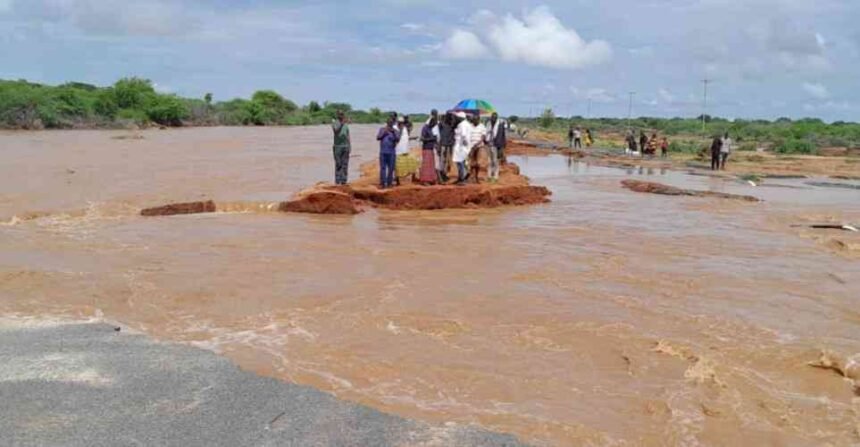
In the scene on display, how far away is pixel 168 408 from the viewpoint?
477 cm

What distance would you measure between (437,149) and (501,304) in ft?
28.7

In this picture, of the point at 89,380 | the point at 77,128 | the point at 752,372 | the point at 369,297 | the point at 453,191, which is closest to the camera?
the point at 89,380

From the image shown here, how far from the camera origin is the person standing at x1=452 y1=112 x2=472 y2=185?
15.6 metres

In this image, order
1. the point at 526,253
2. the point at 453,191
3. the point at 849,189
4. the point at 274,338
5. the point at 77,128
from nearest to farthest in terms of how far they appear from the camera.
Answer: the point at 274,338, the point at 526,253, the point at 453,191, the point at 849,189, the point at 77,128

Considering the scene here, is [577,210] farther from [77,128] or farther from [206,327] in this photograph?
[77,128]

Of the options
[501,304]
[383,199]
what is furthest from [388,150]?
[501,304]

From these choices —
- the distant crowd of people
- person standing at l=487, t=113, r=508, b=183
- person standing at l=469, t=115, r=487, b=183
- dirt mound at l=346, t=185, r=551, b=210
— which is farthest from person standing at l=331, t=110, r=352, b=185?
person standing at l=487, t=113, r=508, b=183

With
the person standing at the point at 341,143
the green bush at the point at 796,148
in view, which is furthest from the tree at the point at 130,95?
the person standing at the point at 341,143

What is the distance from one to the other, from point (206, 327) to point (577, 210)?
35.3 ft

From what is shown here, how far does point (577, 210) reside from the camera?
1638cm

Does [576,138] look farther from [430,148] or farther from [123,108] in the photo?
[123,108]

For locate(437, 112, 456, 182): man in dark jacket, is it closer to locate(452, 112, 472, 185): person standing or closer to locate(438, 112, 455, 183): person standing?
locate(438, 112, 455, 183): person standing

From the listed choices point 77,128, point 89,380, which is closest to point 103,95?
point 77,128

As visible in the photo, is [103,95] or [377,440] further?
[103,95]
